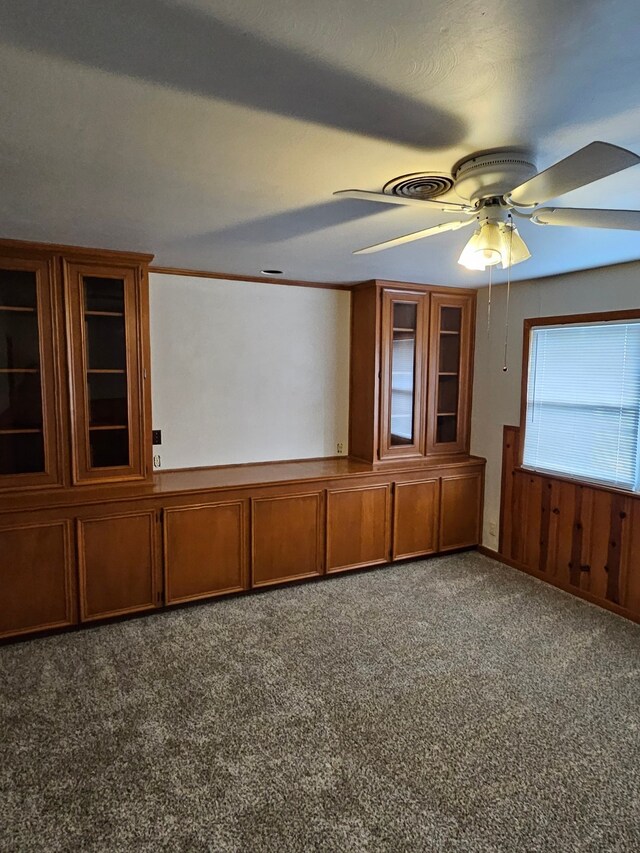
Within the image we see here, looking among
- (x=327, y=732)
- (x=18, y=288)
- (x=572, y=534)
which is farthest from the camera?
(x=572, y=534)

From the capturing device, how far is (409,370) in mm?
4414

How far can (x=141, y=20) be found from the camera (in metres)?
1.05

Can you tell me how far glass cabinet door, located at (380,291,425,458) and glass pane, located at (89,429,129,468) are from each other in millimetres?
2059

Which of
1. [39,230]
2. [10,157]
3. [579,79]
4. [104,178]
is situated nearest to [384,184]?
[579,79]

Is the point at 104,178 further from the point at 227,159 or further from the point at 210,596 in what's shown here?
the point at 210,596

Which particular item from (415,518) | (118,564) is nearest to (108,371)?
(118,564)

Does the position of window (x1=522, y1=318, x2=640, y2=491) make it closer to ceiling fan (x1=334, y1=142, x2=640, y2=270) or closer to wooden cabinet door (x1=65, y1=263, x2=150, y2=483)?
ceiling fan (x1=334, y1=142, x2=640, y2=270)

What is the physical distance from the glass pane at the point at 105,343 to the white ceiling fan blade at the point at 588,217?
8.53 ft

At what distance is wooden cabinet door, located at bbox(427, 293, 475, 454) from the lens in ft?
14.8

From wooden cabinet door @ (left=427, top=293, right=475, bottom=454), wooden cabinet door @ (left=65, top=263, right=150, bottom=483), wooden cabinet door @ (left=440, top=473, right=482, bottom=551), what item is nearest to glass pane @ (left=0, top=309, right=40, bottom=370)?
wooden cabinet door @ (left=65, top=263, right=150, bottom=483)

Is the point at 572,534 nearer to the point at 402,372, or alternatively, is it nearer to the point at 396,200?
the point at 402,372

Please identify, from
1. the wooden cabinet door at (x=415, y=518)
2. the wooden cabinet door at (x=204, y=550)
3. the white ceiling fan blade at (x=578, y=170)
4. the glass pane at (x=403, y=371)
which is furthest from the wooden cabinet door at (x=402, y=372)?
the white ceiling fan blade at (x=578, y=170)

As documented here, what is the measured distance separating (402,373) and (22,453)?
9.57ft

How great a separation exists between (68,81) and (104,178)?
2.17 feet
